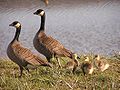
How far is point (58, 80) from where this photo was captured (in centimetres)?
595

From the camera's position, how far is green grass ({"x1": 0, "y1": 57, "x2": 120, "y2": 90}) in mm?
5738

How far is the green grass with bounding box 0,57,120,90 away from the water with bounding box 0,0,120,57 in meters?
3.62

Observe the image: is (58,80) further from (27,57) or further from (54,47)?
(54,47)

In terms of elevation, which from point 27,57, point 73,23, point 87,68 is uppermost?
→ point 27,57

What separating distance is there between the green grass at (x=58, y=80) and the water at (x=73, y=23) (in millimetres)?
3624

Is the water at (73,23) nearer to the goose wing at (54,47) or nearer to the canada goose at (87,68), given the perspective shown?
the goose wing at (54,47)

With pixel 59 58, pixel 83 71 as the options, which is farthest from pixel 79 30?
pixel 83 71

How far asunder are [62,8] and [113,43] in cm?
906

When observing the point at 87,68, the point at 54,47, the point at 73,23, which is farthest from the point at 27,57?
the point at 73,23

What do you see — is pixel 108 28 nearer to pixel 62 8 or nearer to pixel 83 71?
pixel 62 8

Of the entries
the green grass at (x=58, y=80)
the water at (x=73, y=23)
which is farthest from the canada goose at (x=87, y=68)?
the water at (x=73, y=23)

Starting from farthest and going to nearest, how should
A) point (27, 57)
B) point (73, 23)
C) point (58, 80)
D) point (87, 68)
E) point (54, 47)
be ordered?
point (73, 23) < point (54, 47) < point (27, 57) < point (87, 68) < point (58, 80)

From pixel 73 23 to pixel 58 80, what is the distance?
932 cm

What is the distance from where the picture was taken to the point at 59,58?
752cm
